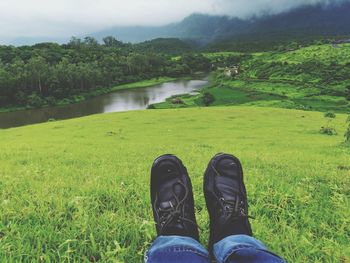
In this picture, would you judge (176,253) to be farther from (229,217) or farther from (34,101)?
(34,101)

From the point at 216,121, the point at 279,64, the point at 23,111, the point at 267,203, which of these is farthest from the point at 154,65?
the point at 267,203

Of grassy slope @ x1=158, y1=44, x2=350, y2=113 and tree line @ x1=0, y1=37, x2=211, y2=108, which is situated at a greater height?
tree line @ x1=0, y1=37, x2=211, y2=108

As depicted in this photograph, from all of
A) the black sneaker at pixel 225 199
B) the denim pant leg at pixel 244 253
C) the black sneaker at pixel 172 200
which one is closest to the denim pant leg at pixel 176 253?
the denim pant leg at pixel 244 253

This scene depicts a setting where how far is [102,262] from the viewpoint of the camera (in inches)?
131

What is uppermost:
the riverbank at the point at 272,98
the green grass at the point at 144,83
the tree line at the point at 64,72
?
the tree line at the point at 64,72

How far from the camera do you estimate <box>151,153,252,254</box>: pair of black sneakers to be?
12.6 ft

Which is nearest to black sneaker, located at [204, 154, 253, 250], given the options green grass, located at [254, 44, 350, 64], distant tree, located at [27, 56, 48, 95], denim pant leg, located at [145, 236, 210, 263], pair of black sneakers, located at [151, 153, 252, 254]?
pair of black sneakers, located at [151, 153, 252, 254]

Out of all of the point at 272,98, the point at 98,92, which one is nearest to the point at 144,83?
the point at 98,92

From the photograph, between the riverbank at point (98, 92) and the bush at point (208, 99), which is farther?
the riverbank at point (98, 92)

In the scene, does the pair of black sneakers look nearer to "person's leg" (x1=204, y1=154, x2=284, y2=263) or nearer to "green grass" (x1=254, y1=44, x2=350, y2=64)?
"person's leg" (x1=204, y1=154, x2=284, y2=263)

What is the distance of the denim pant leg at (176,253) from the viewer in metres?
3.08

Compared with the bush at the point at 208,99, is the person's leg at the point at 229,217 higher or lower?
higher

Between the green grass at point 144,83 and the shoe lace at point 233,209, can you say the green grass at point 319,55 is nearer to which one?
the green grass at point 144,83

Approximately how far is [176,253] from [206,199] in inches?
57.6
